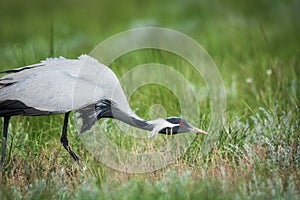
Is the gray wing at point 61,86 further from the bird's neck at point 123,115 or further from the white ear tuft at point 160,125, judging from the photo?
the white ear tuft at point 160,125

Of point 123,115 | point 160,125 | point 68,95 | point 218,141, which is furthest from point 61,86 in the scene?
point 218,141

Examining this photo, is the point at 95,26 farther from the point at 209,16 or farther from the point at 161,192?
the point at 161,192

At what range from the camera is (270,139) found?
17.2ft

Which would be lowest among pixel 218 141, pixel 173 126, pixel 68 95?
pixel 218 141

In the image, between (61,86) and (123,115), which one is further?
(123,115)

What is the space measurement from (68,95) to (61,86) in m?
0.10

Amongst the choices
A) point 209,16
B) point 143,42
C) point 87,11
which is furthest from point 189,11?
point 143,42

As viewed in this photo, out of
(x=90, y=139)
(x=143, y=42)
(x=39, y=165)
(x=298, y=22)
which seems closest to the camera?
(x=39, y=165)

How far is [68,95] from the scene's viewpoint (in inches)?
196

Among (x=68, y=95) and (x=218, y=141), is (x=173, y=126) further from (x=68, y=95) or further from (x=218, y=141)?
(x=68, y=95)

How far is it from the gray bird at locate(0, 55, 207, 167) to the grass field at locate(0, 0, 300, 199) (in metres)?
0.29

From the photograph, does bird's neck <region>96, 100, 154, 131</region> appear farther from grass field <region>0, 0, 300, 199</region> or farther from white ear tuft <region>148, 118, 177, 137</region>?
grass field <region>0, 0, 300, 199</region>

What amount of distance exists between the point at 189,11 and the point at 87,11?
8.19ft

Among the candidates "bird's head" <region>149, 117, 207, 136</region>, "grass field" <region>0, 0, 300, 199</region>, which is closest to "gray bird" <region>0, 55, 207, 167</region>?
"bird's head" <region>149, 117, 207, 136</region>
